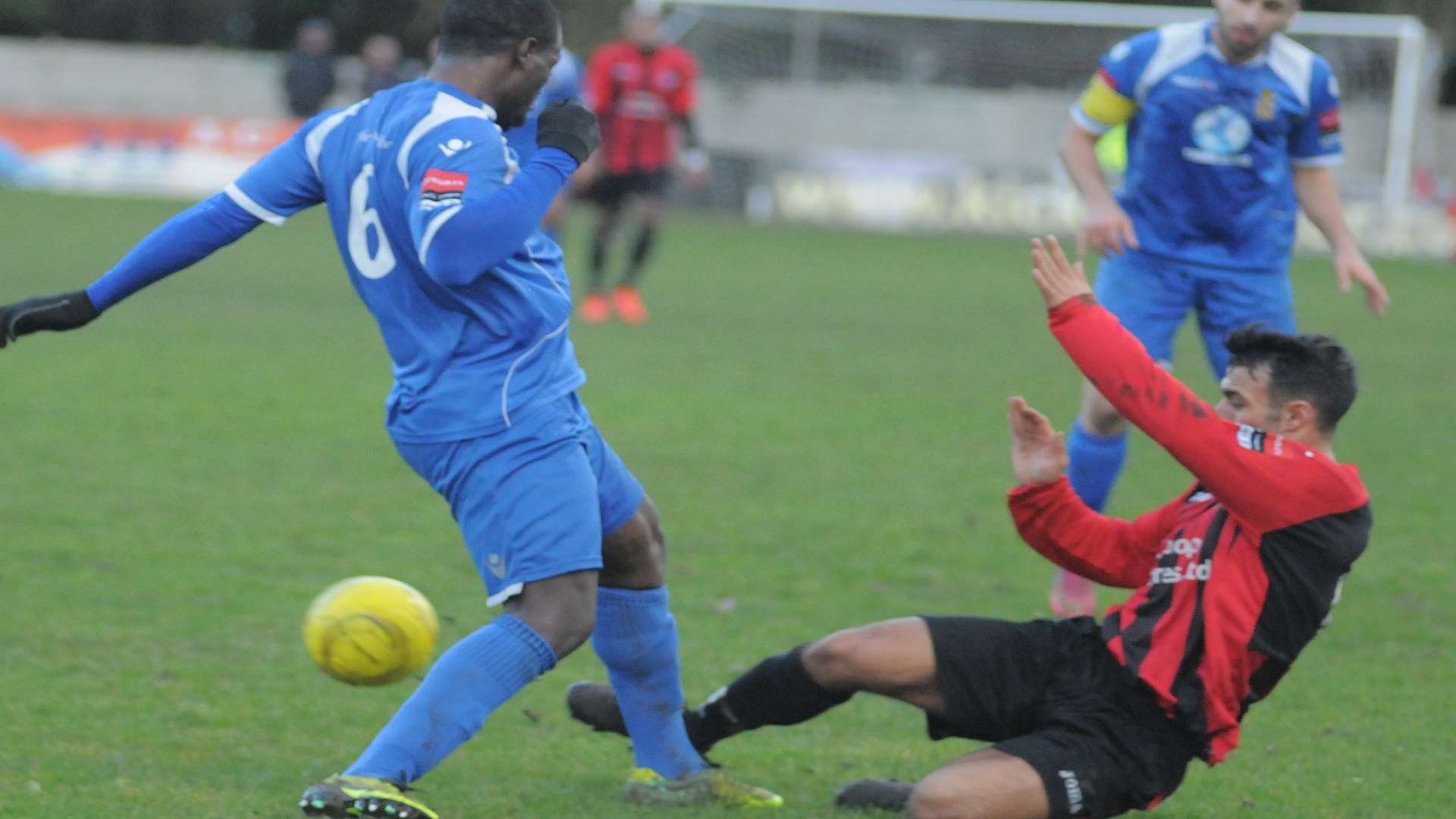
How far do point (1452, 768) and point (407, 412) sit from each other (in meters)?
2.76

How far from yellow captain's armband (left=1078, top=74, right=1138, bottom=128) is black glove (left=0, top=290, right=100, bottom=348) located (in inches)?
144

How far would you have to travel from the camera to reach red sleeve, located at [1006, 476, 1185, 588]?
3.95 metres

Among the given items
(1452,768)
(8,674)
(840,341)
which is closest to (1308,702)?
(1452,768)

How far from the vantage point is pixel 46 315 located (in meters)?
3.71

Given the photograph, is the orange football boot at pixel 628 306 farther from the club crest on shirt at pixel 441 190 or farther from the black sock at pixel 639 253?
the club crest on shirt at pixel 441 190

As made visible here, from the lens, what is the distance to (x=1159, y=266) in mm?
6180

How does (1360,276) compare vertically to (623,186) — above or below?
above

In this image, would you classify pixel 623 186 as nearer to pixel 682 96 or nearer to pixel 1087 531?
pixel 682 96

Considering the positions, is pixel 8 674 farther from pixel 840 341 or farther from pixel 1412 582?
pixel 840 341

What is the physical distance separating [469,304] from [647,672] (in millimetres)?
982

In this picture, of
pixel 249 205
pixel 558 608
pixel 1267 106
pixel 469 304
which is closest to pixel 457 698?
pixel 558 608

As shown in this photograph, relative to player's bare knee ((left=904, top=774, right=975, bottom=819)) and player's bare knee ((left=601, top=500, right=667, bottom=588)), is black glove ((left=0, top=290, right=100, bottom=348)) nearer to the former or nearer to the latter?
player's bare knee ((left=601, top=500, right=667, bottom=588))

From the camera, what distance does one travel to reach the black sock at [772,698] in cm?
389

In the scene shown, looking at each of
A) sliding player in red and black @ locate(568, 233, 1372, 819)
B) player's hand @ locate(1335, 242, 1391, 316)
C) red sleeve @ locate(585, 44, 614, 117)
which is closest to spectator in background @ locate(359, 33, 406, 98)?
red sleeve @ locate(585, 44, 614, 117)
